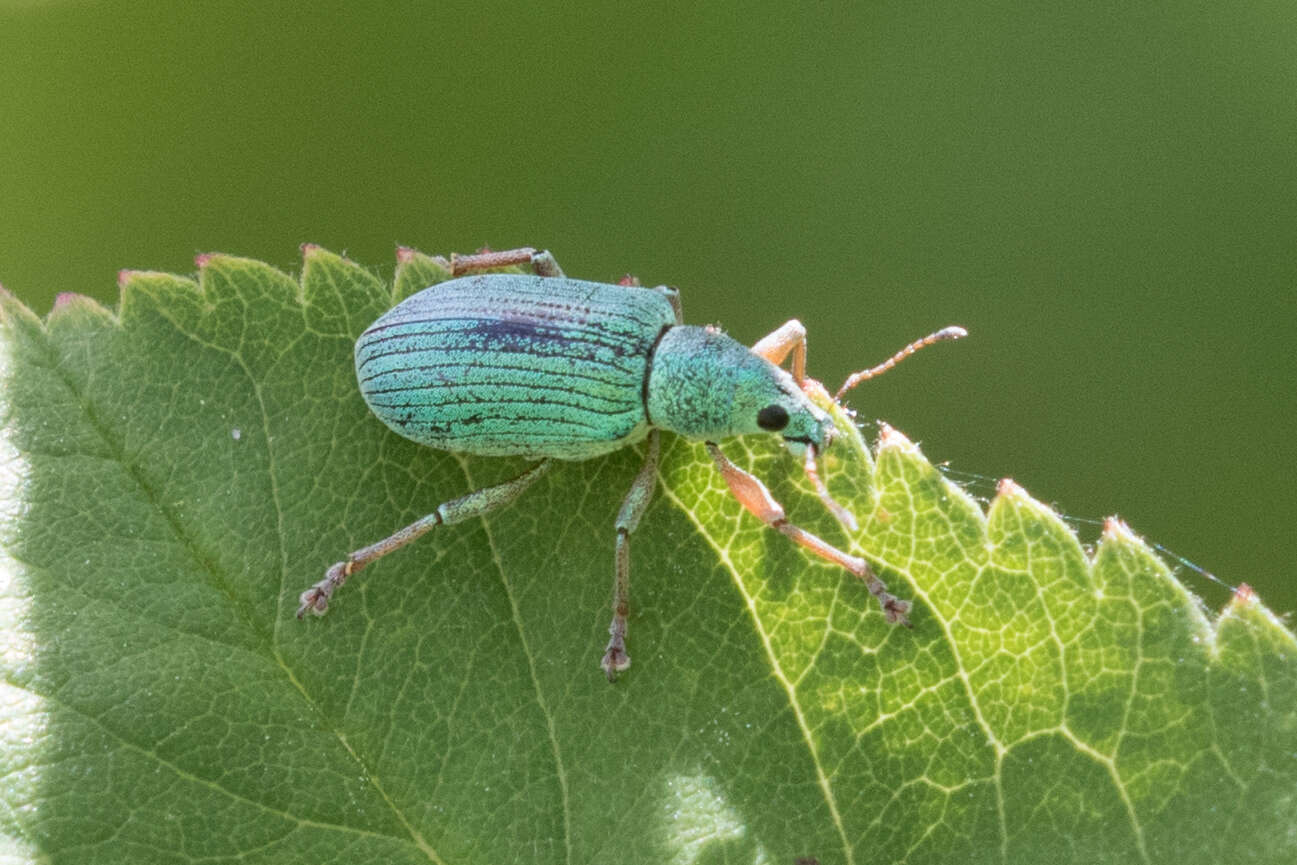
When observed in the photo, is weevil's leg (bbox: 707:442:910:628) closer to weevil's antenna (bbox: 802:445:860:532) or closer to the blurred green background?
weevil's antenna (bbox: 802:445:860:532)

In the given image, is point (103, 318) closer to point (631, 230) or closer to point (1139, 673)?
point (631, 230)

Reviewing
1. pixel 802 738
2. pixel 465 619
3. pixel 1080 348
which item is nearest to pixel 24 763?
pixel 465 619

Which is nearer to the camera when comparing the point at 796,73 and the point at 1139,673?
the point at 1139,673

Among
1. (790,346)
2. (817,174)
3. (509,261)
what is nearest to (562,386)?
(509,261)

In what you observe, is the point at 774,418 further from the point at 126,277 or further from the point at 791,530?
the point at 126,277

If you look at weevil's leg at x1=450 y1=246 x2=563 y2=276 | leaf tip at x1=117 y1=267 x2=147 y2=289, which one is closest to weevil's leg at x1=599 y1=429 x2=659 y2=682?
weevil's leg at x1=450 y1=246 x2=563 y2=276

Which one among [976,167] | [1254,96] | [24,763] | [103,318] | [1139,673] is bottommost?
[24,763]

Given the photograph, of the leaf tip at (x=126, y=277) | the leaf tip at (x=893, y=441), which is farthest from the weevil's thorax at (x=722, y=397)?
the leaf tip at (x=126, y=277)
